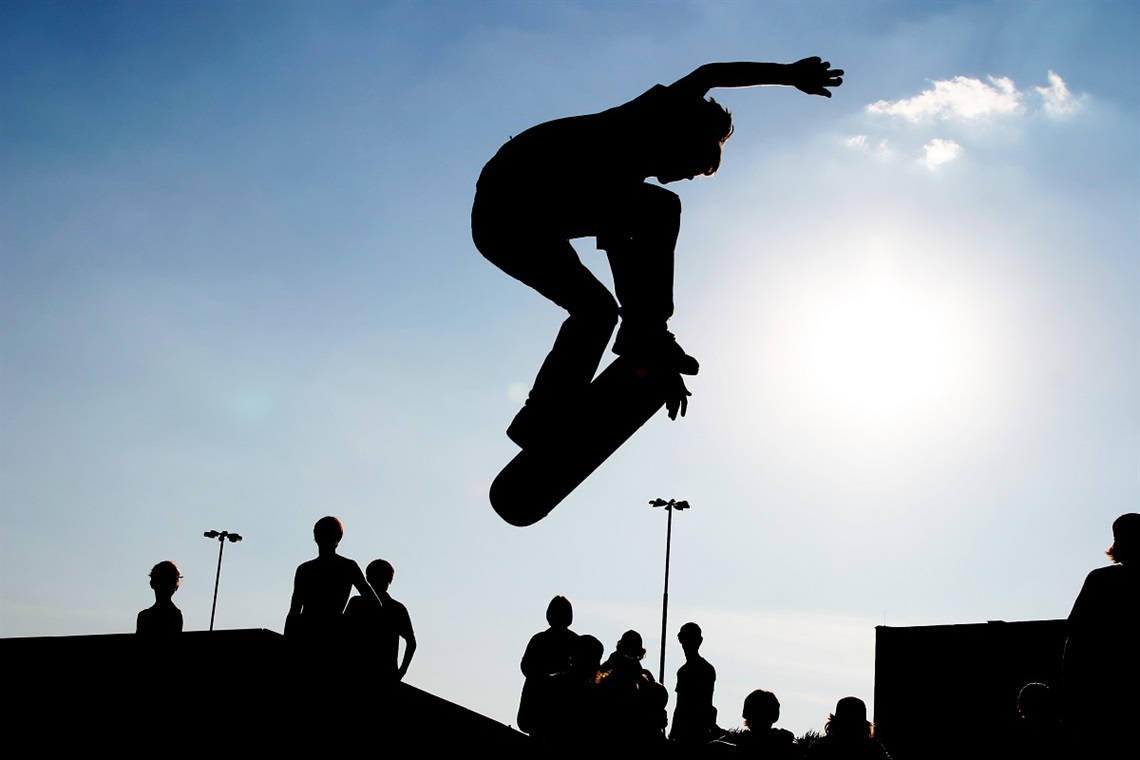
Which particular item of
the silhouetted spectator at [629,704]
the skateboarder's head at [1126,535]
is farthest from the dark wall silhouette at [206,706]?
the skateboarder's head at [1126,535]

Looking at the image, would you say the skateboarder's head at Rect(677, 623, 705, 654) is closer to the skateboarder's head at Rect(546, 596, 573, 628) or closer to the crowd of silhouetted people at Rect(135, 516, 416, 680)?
the skateboarder's head at Rect(546, 596, 573, 628)

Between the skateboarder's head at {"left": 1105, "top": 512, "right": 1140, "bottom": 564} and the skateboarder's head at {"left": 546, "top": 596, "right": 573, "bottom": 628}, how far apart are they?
333cm

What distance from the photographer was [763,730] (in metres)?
5.96

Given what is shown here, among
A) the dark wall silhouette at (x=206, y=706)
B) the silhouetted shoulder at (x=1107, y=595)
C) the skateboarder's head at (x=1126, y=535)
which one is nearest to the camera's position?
the dark wall silhouette at (x=206, y=706)

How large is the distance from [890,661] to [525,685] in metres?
9.61

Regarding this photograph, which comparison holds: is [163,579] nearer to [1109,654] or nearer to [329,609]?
[329,609]

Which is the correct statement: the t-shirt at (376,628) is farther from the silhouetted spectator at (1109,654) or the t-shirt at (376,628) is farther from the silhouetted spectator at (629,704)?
the silhouetted spectator at (1109,654)

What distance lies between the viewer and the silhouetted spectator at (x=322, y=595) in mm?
6223

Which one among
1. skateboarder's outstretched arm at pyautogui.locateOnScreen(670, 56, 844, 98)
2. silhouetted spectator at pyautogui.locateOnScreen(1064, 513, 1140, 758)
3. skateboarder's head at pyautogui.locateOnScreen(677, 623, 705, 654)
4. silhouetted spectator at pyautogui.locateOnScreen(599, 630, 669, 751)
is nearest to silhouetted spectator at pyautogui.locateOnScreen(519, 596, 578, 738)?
silhouetted spectator at pyautogui.locateOnScreen(599, 630, 669, 751)

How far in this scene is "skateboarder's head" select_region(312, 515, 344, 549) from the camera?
6406 millimetres

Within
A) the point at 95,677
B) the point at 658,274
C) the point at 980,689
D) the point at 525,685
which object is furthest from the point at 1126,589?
the point at 980,689

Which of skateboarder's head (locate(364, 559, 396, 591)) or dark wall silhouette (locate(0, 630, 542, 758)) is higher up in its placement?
skateboarder's head (locate(364, 559, 396, 591))

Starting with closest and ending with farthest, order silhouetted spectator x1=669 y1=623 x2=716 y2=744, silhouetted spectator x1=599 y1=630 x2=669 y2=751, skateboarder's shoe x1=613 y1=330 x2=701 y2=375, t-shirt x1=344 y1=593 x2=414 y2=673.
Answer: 1. skateboarder's shoe x1=613 y1=330 x2=701 y2=375
2. silhouetted spectator x1=599 y1=630 x2=669 y2=751
3. t-shirt x1=344 y1=593 x2=414 y2=673
4. silhouetted spectator x1=669 y1=623 x2=716 y2=744

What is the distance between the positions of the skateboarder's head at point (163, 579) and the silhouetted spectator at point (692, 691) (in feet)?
12.7
